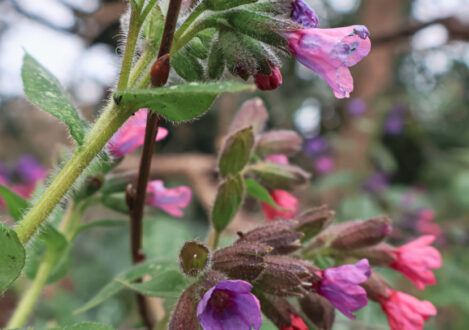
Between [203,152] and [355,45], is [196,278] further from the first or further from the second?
[203,152]

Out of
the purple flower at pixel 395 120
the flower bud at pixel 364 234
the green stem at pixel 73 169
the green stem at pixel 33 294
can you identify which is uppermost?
the green stem at pixel 73 169

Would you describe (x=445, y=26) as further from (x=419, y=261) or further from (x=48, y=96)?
(x=48, y=96)

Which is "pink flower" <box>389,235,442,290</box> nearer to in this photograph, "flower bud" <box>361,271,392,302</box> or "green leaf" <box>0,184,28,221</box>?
"flower bud" <box>361,271,392,302</box>

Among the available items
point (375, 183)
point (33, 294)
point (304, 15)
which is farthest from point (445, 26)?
point (33, 294)

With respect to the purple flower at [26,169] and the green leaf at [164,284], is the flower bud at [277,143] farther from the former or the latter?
the purple flower at [26,169]

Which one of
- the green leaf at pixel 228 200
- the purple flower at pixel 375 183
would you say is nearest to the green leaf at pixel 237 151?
the green leaf at pixel 228 200
